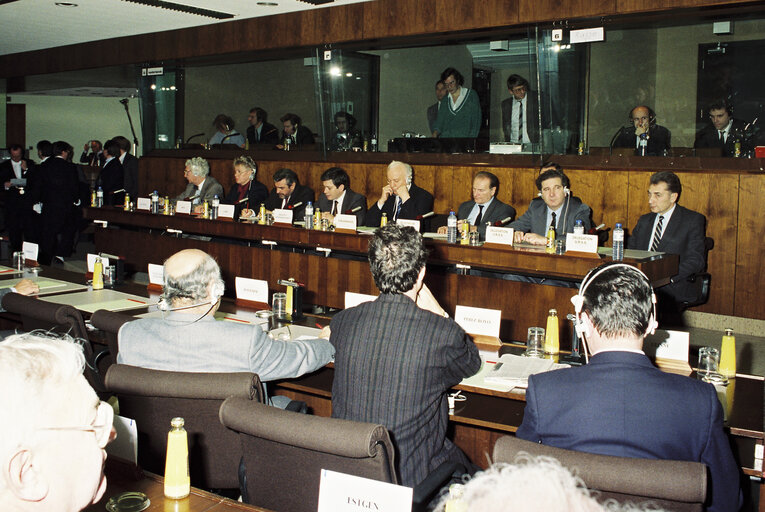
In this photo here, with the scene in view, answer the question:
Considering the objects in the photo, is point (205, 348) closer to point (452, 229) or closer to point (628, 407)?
point (628, 407)

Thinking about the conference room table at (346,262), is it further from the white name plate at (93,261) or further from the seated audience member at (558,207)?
the white name plate at (93,261)

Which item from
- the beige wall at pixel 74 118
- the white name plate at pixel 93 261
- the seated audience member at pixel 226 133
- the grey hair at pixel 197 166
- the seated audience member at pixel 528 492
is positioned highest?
the beige wall at pixel 74 118

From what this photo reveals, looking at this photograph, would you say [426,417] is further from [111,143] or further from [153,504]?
[111,143]

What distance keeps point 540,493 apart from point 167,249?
6.29 metres

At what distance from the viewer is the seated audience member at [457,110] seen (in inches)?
296

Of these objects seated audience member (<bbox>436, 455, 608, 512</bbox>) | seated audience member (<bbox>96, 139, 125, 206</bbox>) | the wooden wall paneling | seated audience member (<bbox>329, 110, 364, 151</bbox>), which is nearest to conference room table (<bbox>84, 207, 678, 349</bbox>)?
the wooden wall paneling

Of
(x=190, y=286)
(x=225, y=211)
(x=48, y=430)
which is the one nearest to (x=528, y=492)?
(x=48, y=430)

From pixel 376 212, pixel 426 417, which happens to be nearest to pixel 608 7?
pixel 376 212

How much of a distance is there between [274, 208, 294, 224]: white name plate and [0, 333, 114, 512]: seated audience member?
15.7 feet

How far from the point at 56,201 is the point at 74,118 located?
11295 mm

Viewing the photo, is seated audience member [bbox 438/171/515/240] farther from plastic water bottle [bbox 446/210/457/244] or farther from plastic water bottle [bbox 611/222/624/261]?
plastic water bottle [bbox 611/222/624/261]

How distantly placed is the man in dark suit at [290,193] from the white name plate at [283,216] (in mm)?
861

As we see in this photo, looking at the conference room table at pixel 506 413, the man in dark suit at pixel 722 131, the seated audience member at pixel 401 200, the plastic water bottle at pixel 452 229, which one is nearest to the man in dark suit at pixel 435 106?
the seated audience member at pixel 401 200

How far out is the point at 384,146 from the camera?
26.1ft
